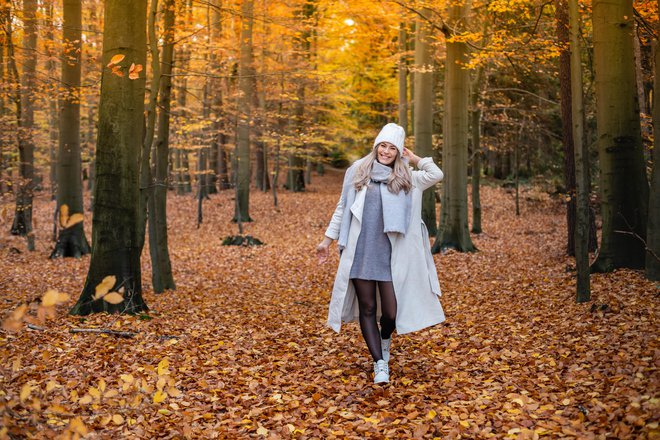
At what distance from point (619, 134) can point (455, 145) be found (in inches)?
231

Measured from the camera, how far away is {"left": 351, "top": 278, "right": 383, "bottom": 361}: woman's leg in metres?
5.19

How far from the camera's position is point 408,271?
5227 millimetres

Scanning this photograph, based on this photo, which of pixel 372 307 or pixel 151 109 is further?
pixel 151 109

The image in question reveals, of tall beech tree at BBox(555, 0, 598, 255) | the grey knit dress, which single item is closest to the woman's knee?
the grey knit dress

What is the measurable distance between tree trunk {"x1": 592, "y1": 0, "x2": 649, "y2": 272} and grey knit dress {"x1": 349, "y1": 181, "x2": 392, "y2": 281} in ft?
15.1

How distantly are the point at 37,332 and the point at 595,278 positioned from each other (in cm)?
724

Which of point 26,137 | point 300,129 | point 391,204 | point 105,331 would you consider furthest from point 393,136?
point 300,129

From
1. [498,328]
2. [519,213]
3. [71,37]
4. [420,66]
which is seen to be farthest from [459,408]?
[519,213]

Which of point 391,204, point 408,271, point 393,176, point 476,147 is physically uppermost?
point 476,147

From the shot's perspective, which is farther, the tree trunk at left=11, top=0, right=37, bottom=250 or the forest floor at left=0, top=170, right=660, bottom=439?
the tree trunk at left=11, top=0, right=37, bottom=250

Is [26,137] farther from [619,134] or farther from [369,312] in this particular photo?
[619,134]

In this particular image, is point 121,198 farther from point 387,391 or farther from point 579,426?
point 579,426

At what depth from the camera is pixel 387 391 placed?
5004 millimetres

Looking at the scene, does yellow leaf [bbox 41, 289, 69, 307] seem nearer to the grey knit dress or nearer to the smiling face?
the grey knit dress
